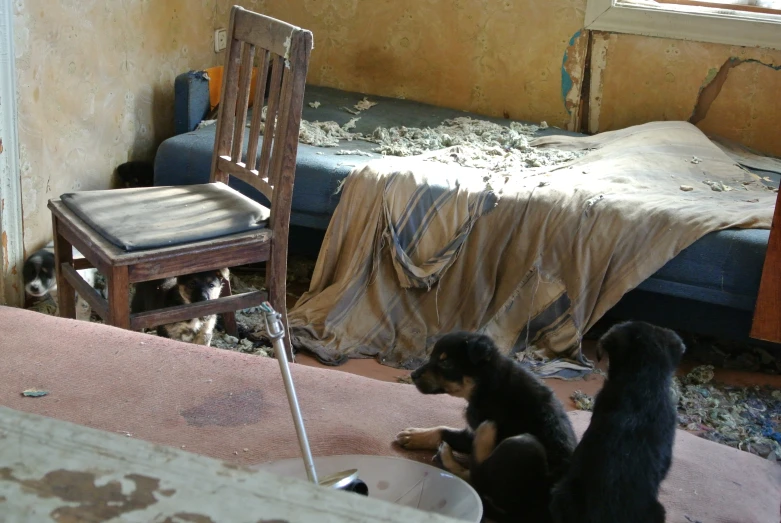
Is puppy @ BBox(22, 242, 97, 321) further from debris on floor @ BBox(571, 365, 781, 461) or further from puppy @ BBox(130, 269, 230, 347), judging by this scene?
debris on floor @ BBox(571, 365, 781, 461)

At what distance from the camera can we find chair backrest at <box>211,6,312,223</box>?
2287 mm

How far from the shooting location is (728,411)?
2.71m

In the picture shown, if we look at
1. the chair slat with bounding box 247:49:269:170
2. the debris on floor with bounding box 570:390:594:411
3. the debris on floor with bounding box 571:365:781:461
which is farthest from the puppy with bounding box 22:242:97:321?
the debris on floor with bounding box 571:365:781:461

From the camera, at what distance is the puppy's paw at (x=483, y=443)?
1.51 m

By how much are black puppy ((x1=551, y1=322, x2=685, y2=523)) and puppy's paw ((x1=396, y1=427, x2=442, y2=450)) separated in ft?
1.00

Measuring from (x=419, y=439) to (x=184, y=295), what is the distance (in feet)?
4.03

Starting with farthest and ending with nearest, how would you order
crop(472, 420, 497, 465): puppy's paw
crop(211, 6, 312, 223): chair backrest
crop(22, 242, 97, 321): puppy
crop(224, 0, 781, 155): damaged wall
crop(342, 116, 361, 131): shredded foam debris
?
crop(224, 0, 781, 155): damaged wall → crop(342, 116, 361, 131): shredded foam debris → crop(22, 242, 97, 321): puppy → crop(211, 6, 312, 223): chair backrest → crop(472, 420, 497, 465): puppy's paw

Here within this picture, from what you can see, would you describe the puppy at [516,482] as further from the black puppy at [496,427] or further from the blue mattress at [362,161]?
the blue mattress at [362,161]

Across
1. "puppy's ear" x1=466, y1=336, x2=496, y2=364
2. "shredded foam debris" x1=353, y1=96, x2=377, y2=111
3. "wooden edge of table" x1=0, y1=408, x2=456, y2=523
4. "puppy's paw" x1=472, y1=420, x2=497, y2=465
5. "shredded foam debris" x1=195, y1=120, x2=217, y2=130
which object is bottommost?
"puppy's paw" x1=472, y1=420, x2=497, y2=465

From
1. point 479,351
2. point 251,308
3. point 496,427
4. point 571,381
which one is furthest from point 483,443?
point 251,308

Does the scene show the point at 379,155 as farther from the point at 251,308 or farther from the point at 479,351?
the point at 479,351

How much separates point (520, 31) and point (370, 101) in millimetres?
831

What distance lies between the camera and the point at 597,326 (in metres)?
3.35

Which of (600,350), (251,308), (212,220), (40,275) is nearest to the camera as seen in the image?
(600,350)
